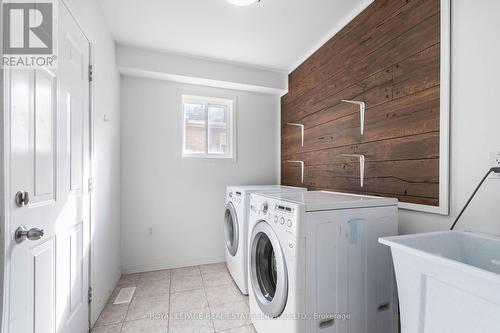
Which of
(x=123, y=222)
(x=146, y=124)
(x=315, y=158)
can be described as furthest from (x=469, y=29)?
(x=123, y=222)

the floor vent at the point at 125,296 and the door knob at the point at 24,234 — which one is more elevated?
the door knob at the point at 24,234

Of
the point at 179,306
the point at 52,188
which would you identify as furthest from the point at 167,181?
the point at 52,188

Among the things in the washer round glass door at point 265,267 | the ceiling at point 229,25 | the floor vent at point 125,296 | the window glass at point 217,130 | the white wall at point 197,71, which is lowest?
the floor vent at point 125,296

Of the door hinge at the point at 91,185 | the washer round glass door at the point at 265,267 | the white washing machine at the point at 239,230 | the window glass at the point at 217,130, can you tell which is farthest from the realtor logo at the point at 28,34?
the window glass at the point at 217,130

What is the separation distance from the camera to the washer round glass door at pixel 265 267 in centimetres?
129

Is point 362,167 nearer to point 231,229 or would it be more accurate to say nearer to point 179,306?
point 231,229

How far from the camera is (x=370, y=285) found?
4.20 feet

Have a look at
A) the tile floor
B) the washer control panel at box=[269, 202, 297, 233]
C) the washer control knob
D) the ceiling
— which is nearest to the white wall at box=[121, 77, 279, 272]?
the tile floor

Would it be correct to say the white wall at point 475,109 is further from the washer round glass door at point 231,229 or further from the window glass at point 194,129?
the window glass at point 194,129

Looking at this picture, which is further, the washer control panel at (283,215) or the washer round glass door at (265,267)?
the washer round glass door at (265,267)

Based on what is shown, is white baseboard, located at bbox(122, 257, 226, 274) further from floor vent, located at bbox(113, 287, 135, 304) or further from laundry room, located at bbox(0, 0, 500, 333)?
floor vent, located at bbox(113, 287, 135, 304)

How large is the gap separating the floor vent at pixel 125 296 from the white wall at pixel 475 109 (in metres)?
2.50

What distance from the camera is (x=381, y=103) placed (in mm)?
1628

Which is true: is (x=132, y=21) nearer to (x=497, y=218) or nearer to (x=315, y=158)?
(x=315, y=158)
